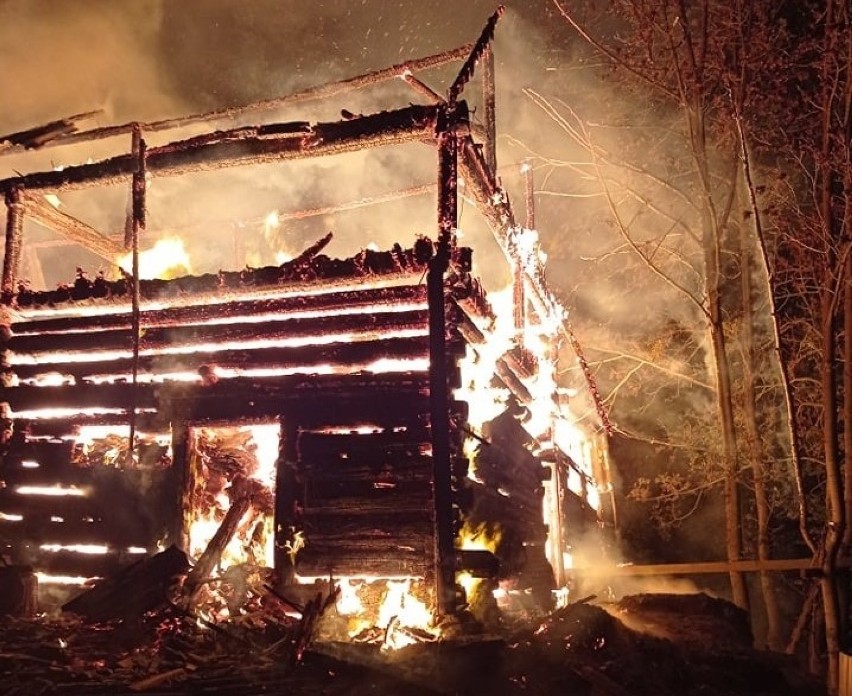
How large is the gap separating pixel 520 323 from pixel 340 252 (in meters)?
11.3

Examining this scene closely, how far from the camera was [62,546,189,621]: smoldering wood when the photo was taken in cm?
881

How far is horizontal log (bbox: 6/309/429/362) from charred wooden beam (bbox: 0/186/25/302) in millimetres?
969

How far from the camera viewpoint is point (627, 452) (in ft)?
83.5

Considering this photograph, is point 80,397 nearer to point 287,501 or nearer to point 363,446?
→ point 287,501

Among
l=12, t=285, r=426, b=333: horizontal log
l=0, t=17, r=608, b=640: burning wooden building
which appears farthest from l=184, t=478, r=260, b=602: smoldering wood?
l=12, t=285, r=426, b=333: horizontal log

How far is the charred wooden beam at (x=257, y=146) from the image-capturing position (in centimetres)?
1041

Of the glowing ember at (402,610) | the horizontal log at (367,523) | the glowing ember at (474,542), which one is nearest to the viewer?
the glowing ember at (402,610)

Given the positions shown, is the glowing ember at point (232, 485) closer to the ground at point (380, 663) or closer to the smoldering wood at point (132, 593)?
the smoldering wood at point (132, 593)

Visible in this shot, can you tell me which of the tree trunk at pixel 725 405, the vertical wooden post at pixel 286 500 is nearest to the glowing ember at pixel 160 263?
the vertical wooden post at pixel 286 500

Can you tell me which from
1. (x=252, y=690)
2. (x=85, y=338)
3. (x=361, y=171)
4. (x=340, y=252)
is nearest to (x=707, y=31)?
(x=361, y=171)

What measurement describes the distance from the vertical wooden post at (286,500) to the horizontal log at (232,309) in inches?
72.7

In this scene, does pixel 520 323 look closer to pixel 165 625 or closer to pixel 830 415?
pixel 830 415

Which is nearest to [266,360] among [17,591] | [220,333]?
[220,333]

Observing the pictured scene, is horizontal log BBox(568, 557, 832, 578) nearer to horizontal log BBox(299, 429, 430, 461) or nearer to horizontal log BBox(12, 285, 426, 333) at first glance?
horizontal log BBox(299, 429, 430, 461)
